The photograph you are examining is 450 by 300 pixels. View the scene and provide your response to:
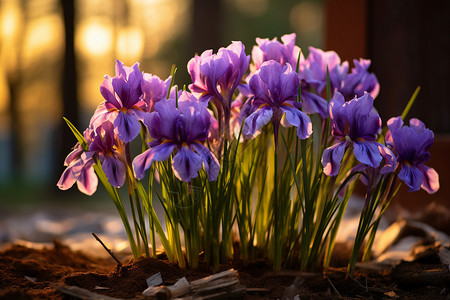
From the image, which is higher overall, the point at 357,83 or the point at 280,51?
the point at 280,51

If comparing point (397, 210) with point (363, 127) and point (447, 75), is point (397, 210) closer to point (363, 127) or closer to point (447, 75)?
point (447, 75)

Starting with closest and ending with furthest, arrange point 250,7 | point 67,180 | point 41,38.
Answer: point 67,180, point 41,38, point 250,7

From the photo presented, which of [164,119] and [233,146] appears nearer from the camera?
[164,119]

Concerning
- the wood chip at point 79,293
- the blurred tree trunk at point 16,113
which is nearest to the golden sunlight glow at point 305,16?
the blurred tree trunk at point 16,113

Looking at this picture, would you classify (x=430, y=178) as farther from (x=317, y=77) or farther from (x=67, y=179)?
(x=67, y=179)

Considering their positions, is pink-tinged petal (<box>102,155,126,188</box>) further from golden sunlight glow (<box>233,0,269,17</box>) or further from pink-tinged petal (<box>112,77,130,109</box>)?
golden sunlight glow (<box>233,0,269,17</box>)

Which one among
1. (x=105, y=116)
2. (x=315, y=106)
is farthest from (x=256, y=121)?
(x=105, y=116)

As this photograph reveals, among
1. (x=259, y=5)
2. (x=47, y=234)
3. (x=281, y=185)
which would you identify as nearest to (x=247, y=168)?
(x=281, y=185)

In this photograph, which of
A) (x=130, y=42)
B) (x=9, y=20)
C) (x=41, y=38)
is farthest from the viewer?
(x=130, y=42)
